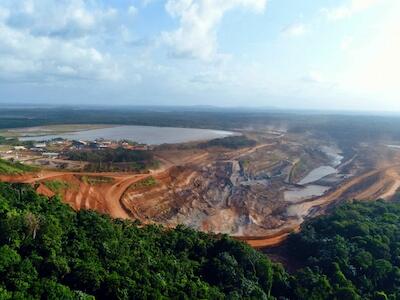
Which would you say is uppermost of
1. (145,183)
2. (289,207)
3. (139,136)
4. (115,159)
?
(115,159)

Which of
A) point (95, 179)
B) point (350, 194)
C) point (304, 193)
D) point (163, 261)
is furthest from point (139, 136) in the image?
point (163, 261)

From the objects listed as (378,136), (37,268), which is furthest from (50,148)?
(378,136)

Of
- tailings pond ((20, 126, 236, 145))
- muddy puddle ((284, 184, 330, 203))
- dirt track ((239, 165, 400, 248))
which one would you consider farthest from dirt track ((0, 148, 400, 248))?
tailings pond ((20, 126, 236, 145))

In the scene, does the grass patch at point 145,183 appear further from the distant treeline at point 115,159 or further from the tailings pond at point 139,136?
the tailings pond at point 139,136

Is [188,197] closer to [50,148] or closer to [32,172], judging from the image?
[32,172]

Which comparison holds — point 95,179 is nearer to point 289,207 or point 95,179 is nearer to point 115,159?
point 115,159

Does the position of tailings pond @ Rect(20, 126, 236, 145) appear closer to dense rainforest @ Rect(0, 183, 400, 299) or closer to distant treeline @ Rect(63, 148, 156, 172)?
distant treeline @ Rect(63, 148, 156, 172)
